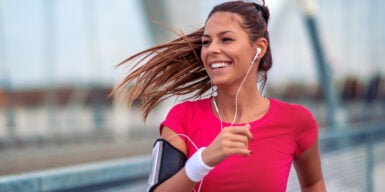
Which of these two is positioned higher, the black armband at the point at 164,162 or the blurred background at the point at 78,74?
the black armband at the point at 164,162

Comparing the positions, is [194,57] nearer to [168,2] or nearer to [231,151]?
[231,151]

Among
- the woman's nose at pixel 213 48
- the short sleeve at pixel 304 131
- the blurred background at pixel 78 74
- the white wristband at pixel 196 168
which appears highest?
the woman's nose at pixel 213 48

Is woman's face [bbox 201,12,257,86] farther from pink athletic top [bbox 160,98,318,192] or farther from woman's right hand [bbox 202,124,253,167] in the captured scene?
woman's right hand [bbox 202,124,253,167]

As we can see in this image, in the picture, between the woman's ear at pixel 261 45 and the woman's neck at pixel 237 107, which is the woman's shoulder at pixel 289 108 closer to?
the woman's neck at pixel 237 107

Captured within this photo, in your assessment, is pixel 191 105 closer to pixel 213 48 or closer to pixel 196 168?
pixel 213 48

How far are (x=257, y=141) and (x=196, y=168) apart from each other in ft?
1.01

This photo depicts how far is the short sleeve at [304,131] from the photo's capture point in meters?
2.04

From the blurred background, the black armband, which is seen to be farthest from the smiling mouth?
the blurred background

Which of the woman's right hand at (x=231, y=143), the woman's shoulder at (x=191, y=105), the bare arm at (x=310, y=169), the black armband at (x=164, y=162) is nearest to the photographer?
the woman's right hand at (x=231, y=143)

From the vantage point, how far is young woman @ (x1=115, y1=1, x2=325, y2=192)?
6.17 feet

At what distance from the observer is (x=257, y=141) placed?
Answer: 6.36 feet

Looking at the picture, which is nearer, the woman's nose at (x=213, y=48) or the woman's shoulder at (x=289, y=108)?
the woman's nose at (x=213, y=48)

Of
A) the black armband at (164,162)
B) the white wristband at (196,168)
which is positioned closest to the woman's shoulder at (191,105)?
the black armband at (164,162)

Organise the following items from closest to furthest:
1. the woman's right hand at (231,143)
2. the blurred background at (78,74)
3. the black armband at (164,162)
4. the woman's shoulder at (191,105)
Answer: the woman's right hand at (231,143)
the black armband at (164,162)
the woman's shoulder at (191,105)
the blurred background at (78,74)
